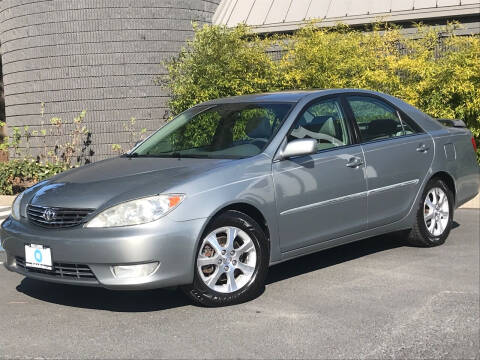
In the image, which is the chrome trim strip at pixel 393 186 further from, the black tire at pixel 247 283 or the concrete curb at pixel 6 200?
the concrete curb at pixel 6 200

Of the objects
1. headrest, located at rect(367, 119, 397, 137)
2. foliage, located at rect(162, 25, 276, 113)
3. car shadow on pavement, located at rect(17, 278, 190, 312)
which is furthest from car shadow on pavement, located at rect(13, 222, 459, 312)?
foliage, located at rect(162, 25, 276, 113)

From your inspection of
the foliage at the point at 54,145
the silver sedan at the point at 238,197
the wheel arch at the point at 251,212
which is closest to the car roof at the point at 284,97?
the silver sedan at the point at 238,197

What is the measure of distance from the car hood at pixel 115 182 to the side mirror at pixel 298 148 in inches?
20.2

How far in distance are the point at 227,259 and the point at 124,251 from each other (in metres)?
0.79

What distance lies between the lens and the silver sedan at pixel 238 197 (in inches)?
192

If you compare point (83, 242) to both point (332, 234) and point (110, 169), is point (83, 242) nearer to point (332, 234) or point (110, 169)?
point (110, 169)

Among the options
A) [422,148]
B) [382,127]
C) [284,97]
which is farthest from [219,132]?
[422,148]

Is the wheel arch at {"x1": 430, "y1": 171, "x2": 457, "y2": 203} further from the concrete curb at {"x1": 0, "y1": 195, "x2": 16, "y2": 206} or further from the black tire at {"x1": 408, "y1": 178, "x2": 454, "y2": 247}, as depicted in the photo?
the concrete curb at {"x1": 0, "y1": 195, "x2": 16, "y2": 206}

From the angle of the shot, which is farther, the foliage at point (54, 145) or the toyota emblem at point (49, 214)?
the foliage at point (54, 145)

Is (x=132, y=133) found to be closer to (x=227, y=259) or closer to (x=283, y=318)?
(x=227, y=259)

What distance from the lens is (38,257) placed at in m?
5.11

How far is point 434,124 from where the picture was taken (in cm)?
732

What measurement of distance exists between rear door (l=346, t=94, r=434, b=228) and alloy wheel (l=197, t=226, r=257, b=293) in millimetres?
1460

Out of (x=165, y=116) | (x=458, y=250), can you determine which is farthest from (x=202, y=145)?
(x=165, y=116)
